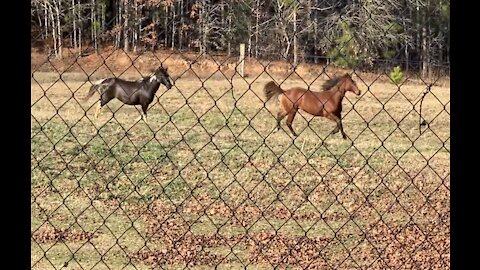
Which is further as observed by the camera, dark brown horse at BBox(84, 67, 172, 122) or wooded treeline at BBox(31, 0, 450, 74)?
dark brown horse at BBox(84, 67, 172, 122)

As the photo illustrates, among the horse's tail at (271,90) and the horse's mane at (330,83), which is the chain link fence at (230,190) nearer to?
the horse's mane at (330,83)

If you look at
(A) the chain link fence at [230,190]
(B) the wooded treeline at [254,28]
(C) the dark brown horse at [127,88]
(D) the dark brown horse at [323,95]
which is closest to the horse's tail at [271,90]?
(D) the dark brown horse at [323,95]

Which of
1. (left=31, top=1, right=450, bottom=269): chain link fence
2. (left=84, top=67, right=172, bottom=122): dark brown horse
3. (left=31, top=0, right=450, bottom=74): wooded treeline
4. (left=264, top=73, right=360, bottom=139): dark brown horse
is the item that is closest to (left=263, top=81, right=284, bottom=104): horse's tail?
(left=264, top=73, right=360, bottom=139): dark brown horse

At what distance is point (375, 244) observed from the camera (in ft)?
16.5

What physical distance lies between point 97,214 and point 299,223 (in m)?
1.57

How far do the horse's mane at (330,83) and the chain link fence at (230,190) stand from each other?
0.24m

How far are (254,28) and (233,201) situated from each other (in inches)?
59.1

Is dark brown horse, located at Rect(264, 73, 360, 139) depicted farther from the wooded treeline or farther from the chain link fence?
the wooded treeline

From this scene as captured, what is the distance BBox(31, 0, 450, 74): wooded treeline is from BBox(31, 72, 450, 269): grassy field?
424 mm

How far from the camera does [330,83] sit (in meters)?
7.61

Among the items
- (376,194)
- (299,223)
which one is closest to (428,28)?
(376,194)

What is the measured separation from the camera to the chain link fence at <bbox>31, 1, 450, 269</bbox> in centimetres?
458
